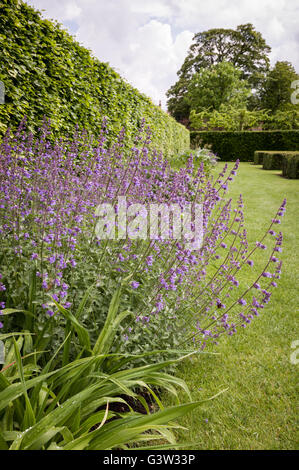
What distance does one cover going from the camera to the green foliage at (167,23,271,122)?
40.8m

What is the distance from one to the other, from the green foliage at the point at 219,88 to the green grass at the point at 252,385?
116 feet

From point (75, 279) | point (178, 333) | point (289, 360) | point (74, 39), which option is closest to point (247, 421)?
point (178, 333)

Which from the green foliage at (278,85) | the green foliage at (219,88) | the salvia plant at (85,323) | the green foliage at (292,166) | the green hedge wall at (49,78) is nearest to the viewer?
the salvia plant at (85,323)

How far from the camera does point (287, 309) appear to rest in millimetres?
3803

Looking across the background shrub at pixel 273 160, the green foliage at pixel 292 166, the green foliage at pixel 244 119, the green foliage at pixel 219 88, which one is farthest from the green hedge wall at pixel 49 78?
the green foliage at pixel 219 88

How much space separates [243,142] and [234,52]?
24.2 metres

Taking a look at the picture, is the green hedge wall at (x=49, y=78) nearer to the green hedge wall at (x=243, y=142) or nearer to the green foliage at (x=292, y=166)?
the green foliage at (x=292, y=166)

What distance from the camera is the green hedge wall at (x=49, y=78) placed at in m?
3.87

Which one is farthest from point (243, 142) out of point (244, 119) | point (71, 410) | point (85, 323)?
point (71, 410)

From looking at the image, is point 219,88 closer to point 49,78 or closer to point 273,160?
point 273,160

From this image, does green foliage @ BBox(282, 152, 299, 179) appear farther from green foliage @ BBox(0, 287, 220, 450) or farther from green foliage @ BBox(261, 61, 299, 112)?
green foliage @ BBox(261, 61, 299, 112)

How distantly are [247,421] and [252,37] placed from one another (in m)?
49.8

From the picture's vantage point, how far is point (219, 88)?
35.6m

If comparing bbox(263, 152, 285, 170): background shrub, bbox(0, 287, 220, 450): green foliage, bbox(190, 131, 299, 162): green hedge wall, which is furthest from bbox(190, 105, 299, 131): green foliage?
bbox(0, 287, 220, 450): green foliage
